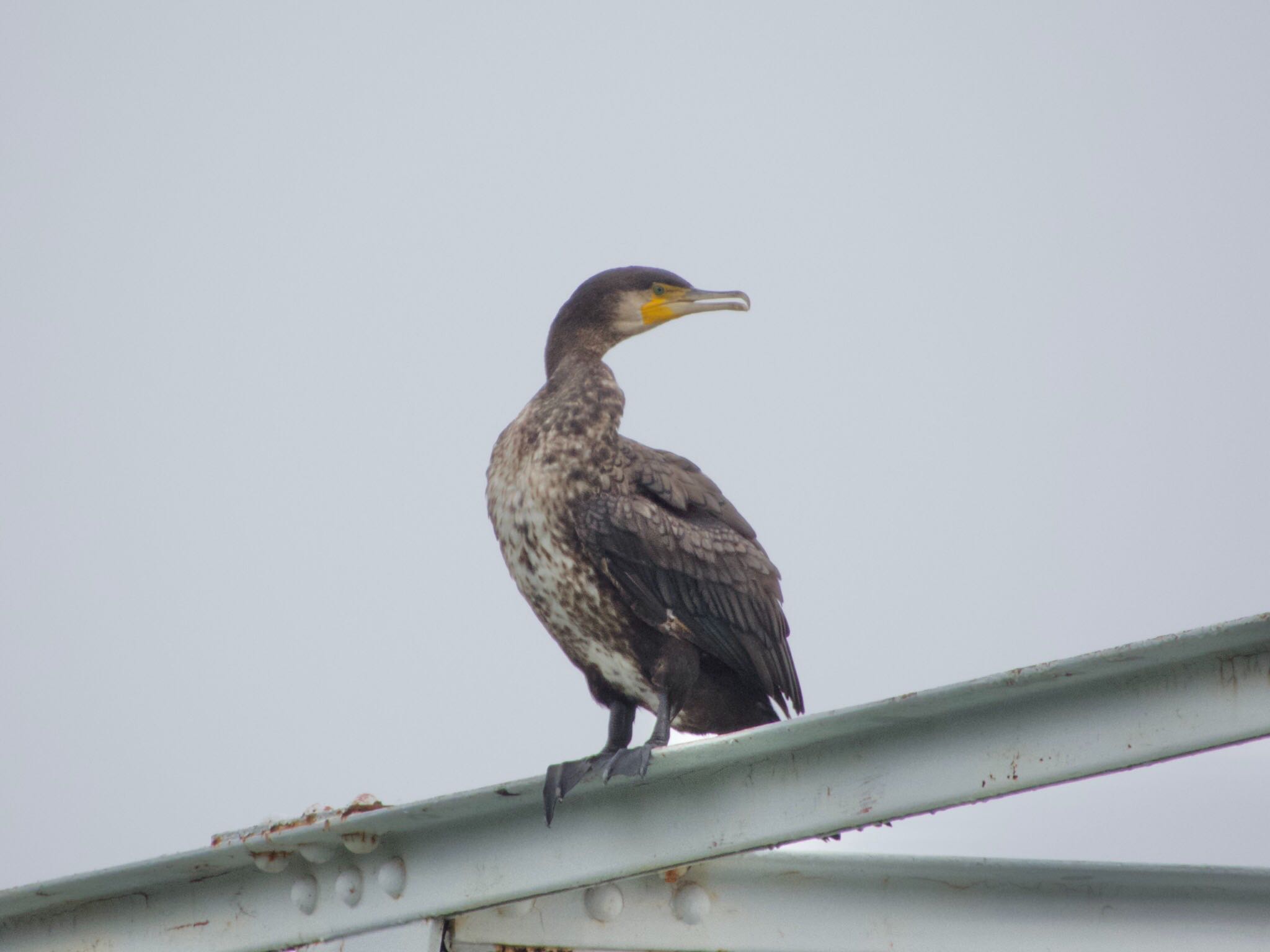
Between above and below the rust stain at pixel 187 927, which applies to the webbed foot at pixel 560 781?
above

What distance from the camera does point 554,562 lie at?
171 inches

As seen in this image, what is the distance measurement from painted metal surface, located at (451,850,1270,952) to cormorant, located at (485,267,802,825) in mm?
1160

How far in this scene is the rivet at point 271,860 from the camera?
2.91m

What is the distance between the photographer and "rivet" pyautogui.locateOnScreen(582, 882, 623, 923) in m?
2.86

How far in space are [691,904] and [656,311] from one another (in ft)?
8.54

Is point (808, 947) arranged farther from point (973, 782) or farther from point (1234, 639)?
point (1234, 639)

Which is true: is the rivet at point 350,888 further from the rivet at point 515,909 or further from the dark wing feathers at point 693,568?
the dark wing feathers at point 693,568

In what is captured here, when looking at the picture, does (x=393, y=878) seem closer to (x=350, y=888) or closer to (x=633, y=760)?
(x=350, y=888)

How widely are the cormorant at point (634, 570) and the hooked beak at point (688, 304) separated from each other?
1.51 feet

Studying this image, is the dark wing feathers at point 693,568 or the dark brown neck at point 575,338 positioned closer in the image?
the dark wing feathers at point 693,568

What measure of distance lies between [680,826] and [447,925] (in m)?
0.48

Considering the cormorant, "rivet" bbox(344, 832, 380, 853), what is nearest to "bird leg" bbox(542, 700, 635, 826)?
"rivet" bbox(344, 832, 380, 853)

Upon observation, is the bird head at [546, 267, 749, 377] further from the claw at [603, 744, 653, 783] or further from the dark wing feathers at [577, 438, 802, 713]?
the claw at [603, 744, 653, 783]

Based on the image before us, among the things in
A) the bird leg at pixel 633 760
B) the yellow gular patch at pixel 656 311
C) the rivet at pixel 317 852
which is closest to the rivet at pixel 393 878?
the rivet at pixel 317 852
